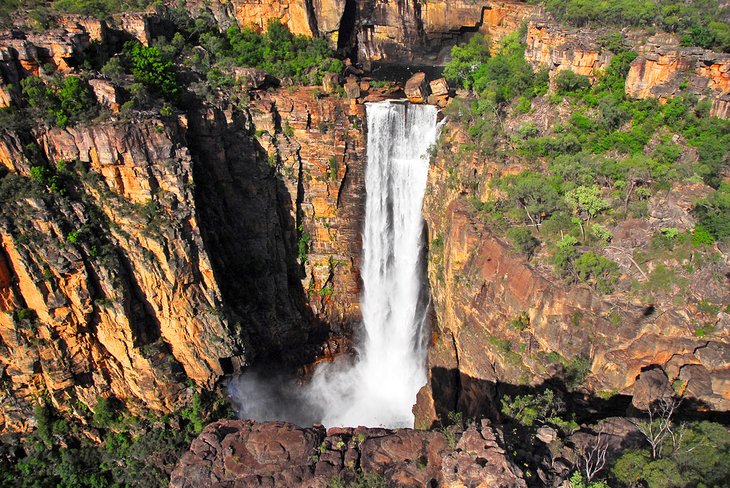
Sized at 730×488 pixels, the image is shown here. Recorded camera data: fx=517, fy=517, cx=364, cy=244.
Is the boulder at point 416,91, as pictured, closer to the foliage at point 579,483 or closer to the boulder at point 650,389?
the boulder at point 650,389

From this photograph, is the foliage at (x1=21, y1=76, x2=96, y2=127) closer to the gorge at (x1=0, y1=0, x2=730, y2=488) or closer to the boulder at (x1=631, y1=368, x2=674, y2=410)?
the gorge at (x1=0, y1=0, x2=730, y2=488)

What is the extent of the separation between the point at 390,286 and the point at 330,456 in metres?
23.1

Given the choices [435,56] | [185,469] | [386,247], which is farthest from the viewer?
[435,56]

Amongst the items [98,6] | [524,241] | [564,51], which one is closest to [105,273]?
[524,241]

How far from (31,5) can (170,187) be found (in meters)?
22.2

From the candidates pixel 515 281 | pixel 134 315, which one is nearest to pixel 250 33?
pixel 134 315

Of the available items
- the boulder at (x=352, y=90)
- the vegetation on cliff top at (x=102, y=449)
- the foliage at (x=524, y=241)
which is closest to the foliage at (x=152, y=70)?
the boulder at (x=352, y=90)

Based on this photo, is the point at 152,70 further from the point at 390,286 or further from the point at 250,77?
the point at 390,286

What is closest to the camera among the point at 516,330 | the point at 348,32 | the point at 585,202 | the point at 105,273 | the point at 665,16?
the point at 585,202

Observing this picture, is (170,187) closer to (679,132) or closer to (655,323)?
(655,323)

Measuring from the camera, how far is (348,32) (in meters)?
49.4

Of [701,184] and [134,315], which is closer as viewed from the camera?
[701,184]

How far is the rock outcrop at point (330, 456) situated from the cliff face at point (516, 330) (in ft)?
30.6

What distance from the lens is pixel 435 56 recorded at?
50344 mm
